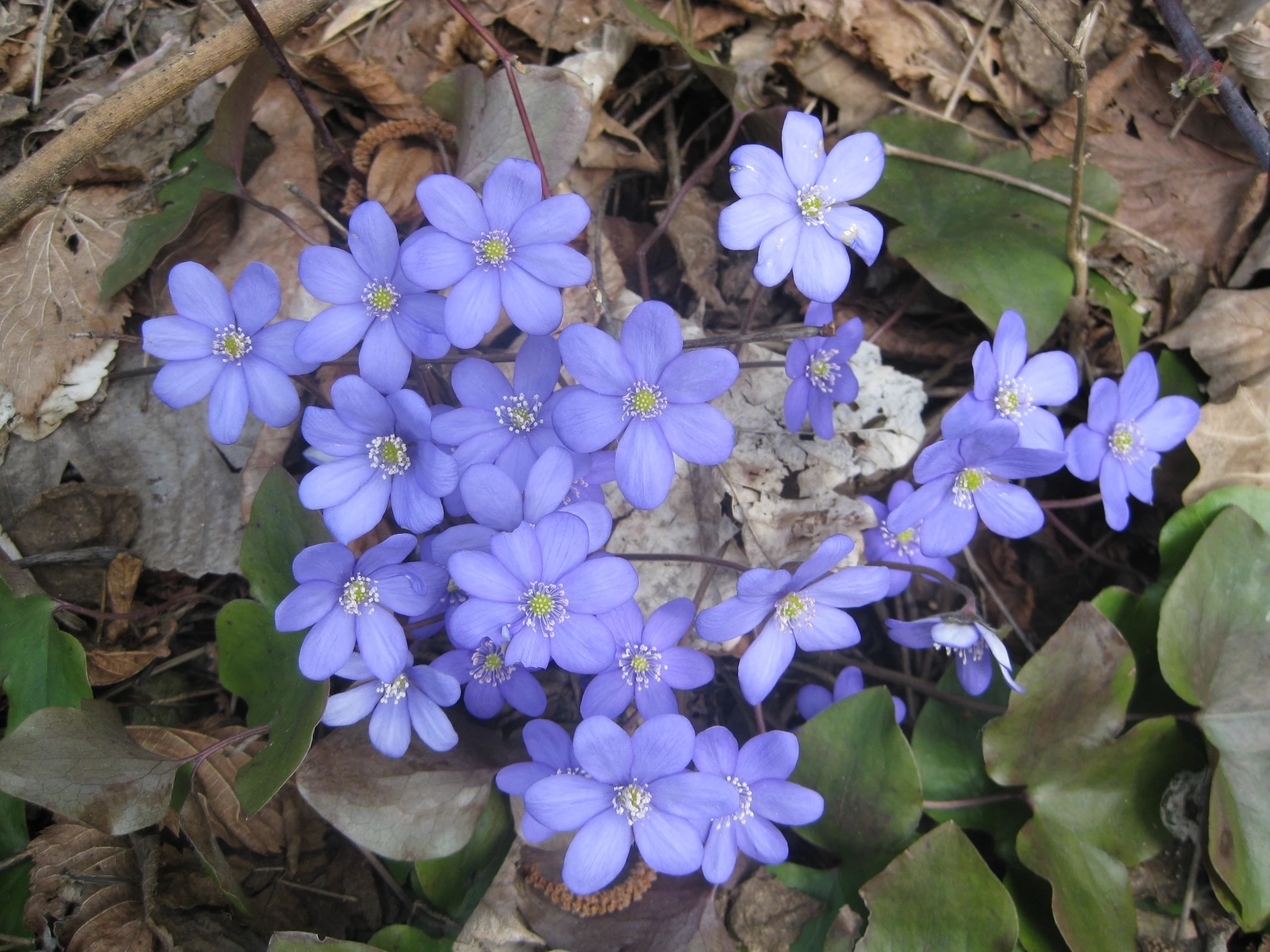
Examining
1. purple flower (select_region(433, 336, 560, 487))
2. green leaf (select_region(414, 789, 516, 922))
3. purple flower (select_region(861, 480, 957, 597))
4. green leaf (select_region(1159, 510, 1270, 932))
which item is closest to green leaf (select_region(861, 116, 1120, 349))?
purple flower (select_region(861, 480, 957, 597))

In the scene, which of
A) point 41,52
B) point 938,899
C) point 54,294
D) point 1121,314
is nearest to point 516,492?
point 938,899

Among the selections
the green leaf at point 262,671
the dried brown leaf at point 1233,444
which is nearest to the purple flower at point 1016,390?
the dried brown leaf at point 1233,444

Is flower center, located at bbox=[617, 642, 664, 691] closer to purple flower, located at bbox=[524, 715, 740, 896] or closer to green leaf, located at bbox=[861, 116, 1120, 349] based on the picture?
purple flower, located at bbox=[524, 715, 740, 896]

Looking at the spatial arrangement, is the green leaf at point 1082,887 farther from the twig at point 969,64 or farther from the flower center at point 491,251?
the twig at point 969,64

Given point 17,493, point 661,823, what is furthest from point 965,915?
point 17,493

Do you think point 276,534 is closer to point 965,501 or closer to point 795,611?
point 795,611

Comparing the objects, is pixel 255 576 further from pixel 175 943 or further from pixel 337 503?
pixel 175 943
